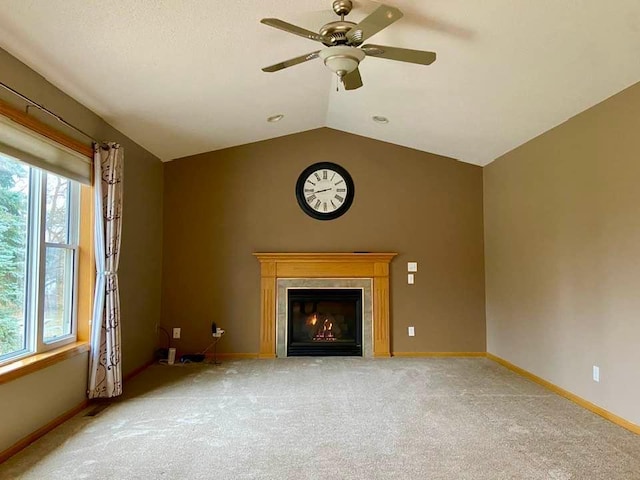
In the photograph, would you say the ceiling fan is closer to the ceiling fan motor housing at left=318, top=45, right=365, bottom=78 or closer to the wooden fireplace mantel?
the ceiling fan motor housing at left=318, top=45, right=365, bottom=78

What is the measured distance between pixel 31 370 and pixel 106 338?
0.77 m

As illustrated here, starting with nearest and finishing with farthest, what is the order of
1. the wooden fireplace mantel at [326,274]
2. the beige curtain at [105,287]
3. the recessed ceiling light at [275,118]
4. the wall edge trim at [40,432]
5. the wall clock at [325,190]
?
1. the wall edge trim at [40,432]
2. the beige curtain at [105,287]
3. the recessed ceiling light at [275,118]
4. the wooden fireplace mantel at [326,274]
5. the wall clock at [325,190]

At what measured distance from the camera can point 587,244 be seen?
11.9 ft

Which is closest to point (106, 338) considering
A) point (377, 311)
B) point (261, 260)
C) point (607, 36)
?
point (261, 260)

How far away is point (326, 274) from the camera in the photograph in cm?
546

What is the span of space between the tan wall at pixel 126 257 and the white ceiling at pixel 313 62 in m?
0.12

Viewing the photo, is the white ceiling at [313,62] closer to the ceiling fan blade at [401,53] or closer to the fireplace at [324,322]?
the ceiling fan blade at [401,53]

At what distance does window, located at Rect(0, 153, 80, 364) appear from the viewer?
2859 millimetres

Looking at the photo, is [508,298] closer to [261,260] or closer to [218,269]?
[261,260]

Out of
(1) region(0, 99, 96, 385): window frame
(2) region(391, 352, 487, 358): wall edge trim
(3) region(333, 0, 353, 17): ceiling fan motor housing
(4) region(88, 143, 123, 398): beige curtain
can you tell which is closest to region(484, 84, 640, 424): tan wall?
(2) region(391, 352, 487, 358): wall edge trim

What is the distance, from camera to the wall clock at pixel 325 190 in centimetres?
557

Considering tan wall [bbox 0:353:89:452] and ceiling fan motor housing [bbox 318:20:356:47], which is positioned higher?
ceiling fan motor housing [bbox 318:20:356:47]

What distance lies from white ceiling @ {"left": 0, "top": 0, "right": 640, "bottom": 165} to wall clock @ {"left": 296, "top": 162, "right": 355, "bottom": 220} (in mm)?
976

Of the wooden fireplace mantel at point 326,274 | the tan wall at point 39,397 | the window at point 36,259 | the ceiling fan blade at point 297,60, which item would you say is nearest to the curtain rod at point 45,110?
the window at point 36,259
